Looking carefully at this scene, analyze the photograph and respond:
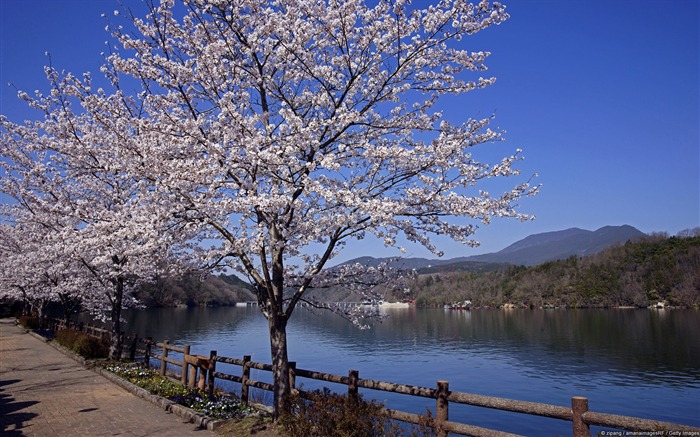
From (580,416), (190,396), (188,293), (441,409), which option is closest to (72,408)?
(190,396)

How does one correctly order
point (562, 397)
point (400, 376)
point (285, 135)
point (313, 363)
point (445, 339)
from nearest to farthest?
1. point (285, 135)
2. point (562, 397)
3. point (400, 376)
4. point (313, 363)
5. point (445, 339)

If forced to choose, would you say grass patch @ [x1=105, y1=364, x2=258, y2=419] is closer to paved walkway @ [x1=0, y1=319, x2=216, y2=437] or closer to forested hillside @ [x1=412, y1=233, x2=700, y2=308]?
paved walkway @ [x1=0, y1=319, x2=216, y2=437]

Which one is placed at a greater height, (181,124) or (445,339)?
(181,124)

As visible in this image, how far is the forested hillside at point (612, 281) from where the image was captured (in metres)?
98.6

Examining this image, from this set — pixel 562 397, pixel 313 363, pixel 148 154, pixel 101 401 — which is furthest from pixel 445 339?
pixel 148 154

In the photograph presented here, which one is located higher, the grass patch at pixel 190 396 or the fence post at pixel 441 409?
the fence post at pixel 441 409

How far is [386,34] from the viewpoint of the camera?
29.1 feet

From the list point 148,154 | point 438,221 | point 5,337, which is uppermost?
point 148,154

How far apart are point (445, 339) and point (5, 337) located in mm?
36452

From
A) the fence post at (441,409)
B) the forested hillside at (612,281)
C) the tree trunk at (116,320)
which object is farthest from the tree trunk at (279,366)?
the forested hillside at (612,281)

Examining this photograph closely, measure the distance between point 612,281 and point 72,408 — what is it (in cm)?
11912

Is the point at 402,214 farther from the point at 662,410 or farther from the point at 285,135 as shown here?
the point at 662,410

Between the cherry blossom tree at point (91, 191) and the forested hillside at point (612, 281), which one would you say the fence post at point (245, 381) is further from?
the forested hillside at point (612, 281)

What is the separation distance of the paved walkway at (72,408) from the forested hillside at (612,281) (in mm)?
81936
